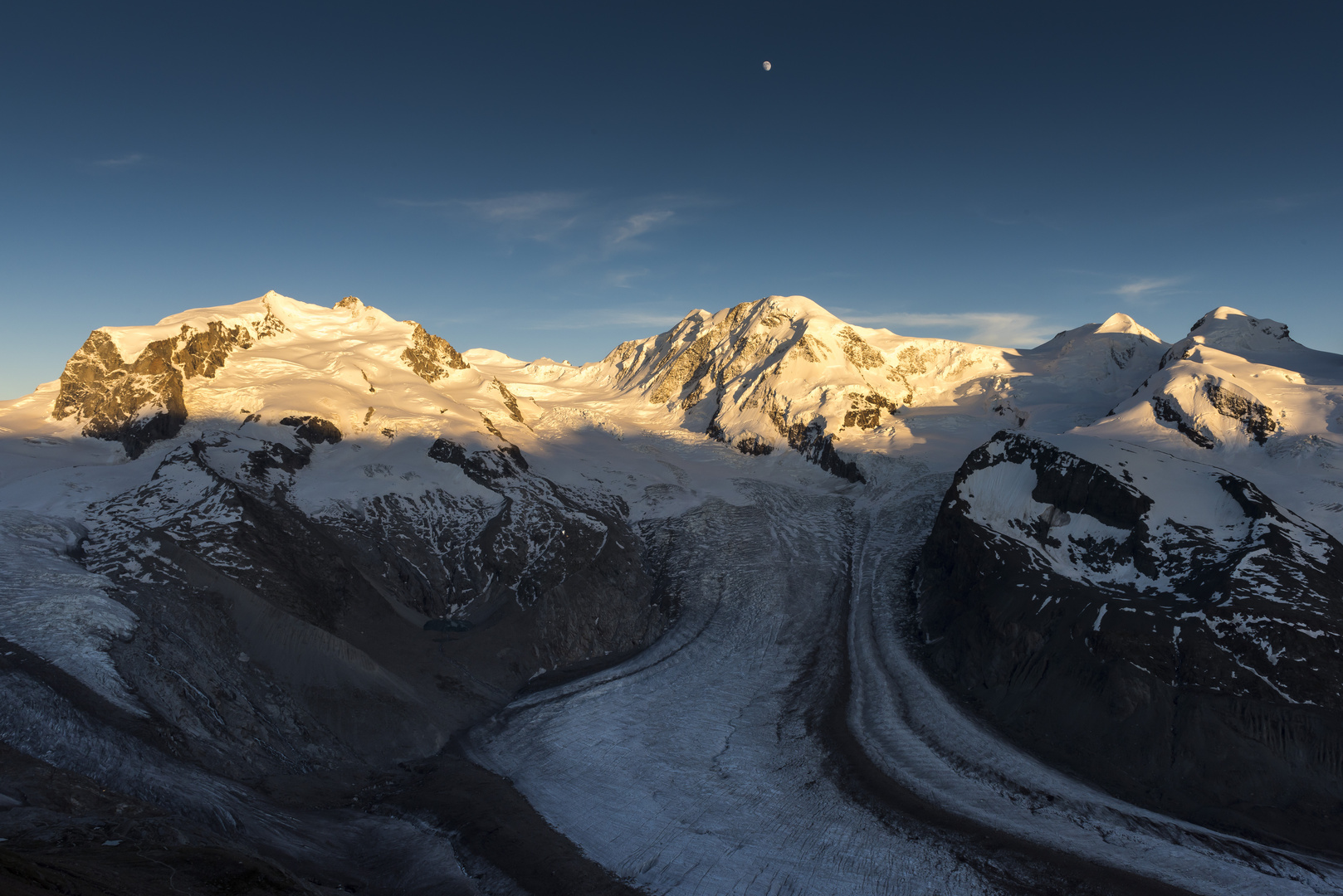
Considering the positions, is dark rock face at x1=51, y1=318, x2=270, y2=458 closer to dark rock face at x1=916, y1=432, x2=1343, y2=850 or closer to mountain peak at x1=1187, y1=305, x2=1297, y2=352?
dark rock face at x1=916, y1=432, x2=1343, y2=850

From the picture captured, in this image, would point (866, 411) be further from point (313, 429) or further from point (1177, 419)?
point (313, 429)

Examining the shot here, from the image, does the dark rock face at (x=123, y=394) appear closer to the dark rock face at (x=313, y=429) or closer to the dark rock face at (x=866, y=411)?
the dark rock face at (x=313, y=429)

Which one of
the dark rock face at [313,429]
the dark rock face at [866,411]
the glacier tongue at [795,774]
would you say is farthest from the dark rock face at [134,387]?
the dark rock face at [866,411]

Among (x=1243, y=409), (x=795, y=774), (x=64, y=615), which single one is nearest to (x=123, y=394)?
(x=64, y=615)

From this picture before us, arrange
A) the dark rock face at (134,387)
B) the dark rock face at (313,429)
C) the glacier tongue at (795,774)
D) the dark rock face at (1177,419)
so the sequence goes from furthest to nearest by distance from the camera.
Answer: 1. the dark rock face at (1177,419)
2. the dark rock face at (134,387)
3. the dark rock face at (313,429)
4. the glacier tongue at (795,774)

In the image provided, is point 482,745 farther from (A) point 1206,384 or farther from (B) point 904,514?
(A) point 1206,384

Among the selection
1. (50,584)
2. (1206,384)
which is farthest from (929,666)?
(1206,384)
